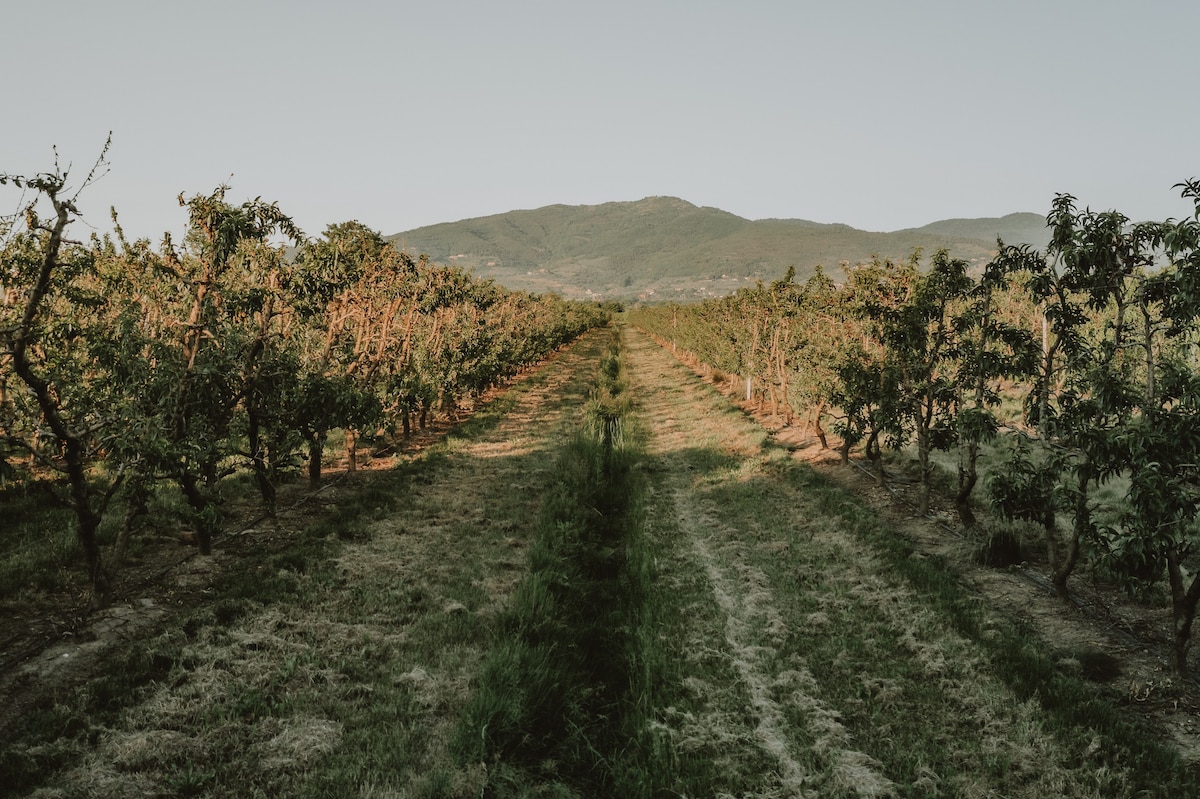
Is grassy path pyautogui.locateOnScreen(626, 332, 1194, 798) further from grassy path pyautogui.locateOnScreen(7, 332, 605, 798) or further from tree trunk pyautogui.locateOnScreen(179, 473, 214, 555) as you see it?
tree trunk pyautogui.locateOnScreen(179, 473, 214, 555)

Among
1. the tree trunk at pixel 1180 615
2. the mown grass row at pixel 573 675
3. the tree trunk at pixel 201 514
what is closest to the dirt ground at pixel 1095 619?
the tree trunk at pixel 1180 615

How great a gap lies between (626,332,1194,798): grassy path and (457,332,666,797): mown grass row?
1.46 feet

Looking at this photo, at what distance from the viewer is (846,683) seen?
7230mm

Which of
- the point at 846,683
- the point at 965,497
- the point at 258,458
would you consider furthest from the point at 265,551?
the point at 965,497

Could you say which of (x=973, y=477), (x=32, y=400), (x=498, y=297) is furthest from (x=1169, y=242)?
(x=498, y=297)

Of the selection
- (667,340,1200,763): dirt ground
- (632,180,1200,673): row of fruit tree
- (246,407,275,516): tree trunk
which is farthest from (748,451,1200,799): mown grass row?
(246,407,275,516): tree trunk

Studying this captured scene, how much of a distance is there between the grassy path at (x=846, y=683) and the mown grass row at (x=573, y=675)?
0.44 m

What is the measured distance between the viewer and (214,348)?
30.8ft

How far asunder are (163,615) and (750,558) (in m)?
8.94

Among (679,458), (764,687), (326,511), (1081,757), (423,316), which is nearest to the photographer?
(1081,757)

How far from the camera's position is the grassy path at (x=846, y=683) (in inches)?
225

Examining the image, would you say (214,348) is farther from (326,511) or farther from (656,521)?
(656,521)

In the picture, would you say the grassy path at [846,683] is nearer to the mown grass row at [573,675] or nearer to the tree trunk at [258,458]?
the mown grass row at [573,675]

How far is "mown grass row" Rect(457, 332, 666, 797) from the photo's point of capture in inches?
235
